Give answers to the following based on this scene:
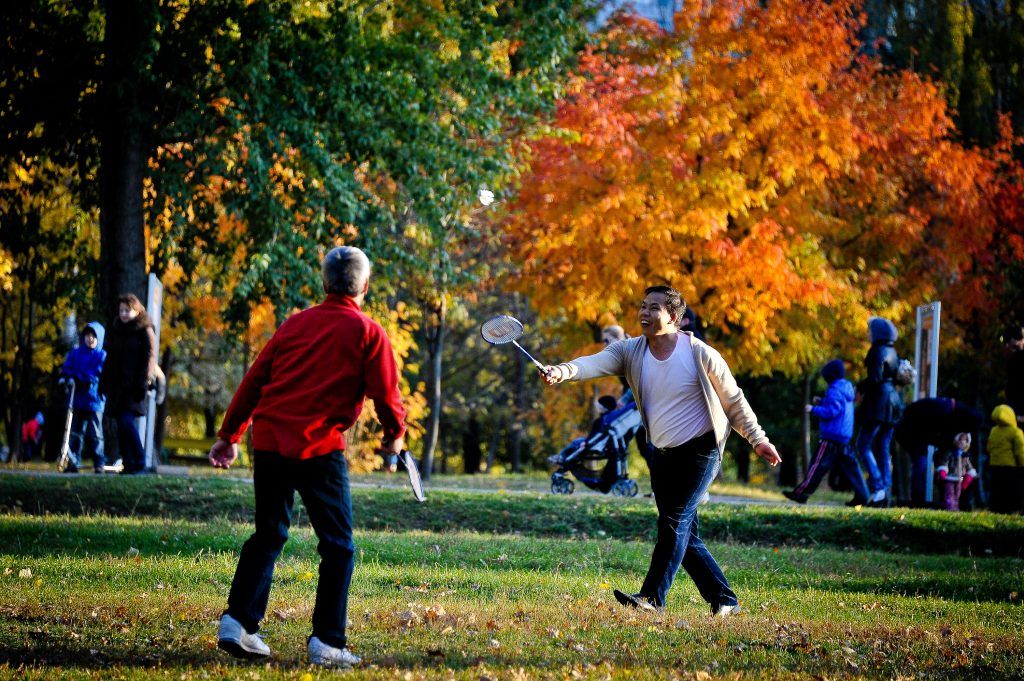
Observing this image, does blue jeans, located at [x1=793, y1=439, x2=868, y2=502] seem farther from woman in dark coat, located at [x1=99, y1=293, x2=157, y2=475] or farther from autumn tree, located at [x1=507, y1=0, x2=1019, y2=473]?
woman in dark coat, located at [x1=99, y1=293, x2=157, y2=475]

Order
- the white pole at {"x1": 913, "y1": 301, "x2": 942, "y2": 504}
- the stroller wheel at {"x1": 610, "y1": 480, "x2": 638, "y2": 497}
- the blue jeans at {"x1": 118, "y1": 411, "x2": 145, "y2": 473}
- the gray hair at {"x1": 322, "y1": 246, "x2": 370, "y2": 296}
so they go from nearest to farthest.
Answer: the gray hair at {"x1": 322, "y1": 246, "x2": 370, "y2": 296} → the blue jeans at {"x1": 118, "y1": 411, "x2": 145, "y2": 473} → the stroller wheel at {"x1": 610, "y1": 480, "x2": 638, "y2": 497} → the white pole at {"x1": 913, "y1": 301, "x2": 942, "y2": 504}

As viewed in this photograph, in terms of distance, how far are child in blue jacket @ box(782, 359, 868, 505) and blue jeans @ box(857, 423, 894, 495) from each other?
0.45 feet

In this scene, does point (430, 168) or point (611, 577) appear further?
point (430, 168)

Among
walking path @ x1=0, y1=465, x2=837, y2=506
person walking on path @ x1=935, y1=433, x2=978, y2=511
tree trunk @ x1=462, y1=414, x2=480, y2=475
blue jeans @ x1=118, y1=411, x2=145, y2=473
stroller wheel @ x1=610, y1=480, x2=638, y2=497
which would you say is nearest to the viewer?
blue jeans @ x1=118, y1=411, x2=145, y2=473

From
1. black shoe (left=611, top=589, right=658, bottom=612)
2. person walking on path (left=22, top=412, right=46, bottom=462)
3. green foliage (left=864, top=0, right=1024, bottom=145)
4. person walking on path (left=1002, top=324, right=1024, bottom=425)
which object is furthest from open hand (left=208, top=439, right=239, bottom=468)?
person walking on path (left=22, top=412, right=46, bottom=462)

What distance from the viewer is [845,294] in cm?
2008

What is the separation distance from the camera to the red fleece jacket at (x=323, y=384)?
5.66 metres

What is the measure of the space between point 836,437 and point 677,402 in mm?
8391

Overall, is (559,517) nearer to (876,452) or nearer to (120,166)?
(876,452)

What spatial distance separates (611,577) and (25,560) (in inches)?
170

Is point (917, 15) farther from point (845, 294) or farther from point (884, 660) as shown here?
point (884, 660)

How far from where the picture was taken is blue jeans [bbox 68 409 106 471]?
51.6 feet

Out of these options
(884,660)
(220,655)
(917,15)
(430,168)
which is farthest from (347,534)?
(917,15)

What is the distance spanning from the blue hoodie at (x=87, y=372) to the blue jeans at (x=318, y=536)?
10.4 m
